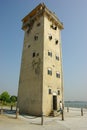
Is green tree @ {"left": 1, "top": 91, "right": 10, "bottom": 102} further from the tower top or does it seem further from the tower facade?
the tower top

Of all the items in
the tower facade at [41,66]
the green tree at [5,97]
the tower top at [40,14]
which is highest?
the tower top at [40,14]

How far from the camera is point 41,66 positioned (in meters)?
22.5

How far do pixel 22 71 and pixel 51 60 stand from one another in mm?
6536

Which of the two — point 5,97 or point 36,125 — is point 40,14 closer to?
point 36,125

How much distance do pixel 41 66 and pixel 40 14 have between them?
11.6 meters

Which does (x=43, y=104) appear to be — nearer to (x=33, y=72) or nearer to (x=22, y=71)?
(x=33, y=72)

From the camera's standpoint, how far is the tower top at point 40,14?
88.2 ft

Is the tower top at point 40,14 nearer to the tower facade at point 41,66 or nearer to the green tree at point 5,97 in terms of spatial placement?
the tower facade at point 41,66

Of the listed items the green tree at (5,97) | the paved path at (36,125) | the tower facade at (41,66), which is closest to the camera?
the paved path at (36,125)

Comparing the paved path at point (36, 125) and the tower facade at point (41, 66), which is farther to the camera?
the tower facade at point (41, 66)

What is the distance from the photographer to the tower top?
26875mm

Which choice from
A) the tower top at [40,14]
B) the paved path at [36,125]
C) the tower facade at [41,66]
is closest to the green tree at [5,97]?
the tower facade at [41,66]

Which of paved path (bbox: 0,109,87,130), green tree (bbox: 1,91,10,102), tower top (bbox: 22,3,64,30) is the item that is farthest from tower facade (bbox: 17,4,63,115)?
green tree (bbox: 1,91,10,102)

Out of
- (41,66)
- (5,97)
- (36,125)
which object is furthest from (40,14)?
(5,97)
